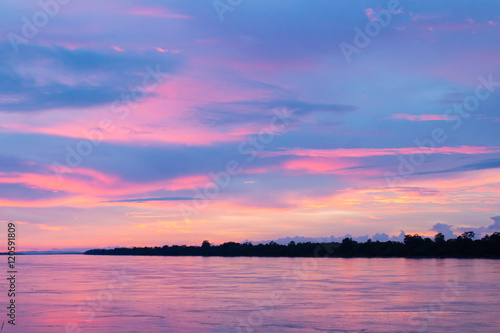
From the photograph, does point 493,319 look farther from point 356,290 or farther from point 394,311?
point 356,290

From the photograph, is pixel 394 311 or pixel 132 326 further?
pixel 394 311

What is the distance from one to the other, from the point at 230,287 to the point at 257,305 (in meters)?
10.7

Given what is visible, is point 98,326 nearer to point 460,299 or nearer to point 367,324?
point 367,324

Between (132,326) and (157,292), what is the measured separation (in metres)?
13.1

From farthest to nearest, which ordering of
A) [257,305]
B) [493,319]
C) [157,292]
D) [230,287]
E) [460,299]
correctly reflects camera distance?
1. [230,287]
2. [157,292]
3. [460,299]
4. [257,305]
5. [493,319]

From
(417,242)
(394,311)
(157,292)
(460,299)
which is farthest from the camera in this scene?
(417,242)

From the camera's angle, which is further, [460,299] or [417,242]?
[417,242]

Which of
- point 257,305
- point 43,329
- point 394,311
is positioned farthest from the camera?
point 257,305

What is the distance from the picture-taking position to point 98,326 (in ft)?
70.7

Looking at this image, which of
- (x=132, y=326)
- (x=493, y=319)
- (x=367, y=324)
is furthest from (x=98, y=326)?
(x=493, y=319)

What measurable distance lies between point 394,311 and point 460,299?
684cm

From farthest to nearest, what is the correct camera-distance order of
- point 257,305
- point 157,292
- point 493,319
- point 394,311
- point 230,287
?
1. point 230,287
2. point 157,292
3. point 257,305
4. point 394,311
5. point 493,319

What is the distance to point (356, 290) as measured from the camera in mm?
35469

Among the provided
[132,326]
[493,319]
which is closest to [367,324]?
[493,319]
